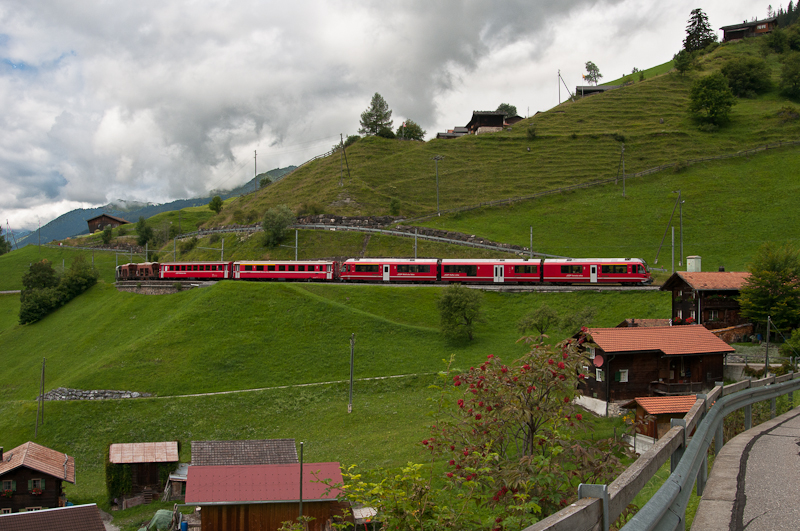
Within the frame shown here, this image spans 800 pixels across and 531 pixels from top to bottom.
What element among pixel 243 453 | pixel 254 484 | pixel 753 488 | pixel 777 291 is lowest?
pixel 243 453

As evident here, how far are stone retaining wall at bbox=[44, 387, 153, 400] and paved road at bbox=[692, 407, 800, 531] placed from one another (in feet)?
135

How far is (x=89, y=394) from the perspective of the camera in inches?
1603

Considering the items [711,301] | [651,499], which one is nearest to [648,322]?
[711,301]

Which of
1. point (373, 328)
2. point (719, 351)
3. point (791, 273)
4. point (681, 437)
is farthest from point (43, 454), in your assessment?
point (791, 273)

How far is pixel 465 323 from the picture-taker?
45406 millimetres

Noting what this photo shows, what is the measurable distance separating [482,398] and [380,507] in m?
2.87

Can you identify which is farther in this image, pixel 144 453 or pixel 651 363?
pixel 651 363

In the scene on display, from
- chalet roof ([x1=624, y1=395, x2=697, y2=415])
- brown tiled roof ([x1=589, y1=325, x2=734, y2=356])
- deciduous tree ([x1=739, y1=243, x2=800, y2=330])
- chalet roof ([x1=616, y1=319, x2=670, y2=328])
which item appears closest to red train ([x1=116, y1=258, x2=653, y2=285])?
chalet roof ([x1=616, y1=319, x2=670, y2=328])

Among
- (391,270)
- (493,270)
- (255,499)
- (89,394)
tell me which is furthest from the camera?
(391,270)

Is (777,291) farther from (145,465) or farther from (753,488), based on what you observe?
(145,465)

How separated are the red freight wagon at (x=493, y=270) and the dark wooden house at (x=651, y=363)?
19.3 meters

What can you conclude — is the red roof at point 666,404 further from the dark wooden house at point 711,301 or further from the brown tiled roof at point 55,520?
the brown tiled roof at point 55,520

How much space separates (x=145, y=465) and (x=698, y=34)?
17084cm

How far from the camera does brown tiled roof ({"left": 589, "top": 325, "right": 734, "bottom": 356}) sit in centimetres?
3234
